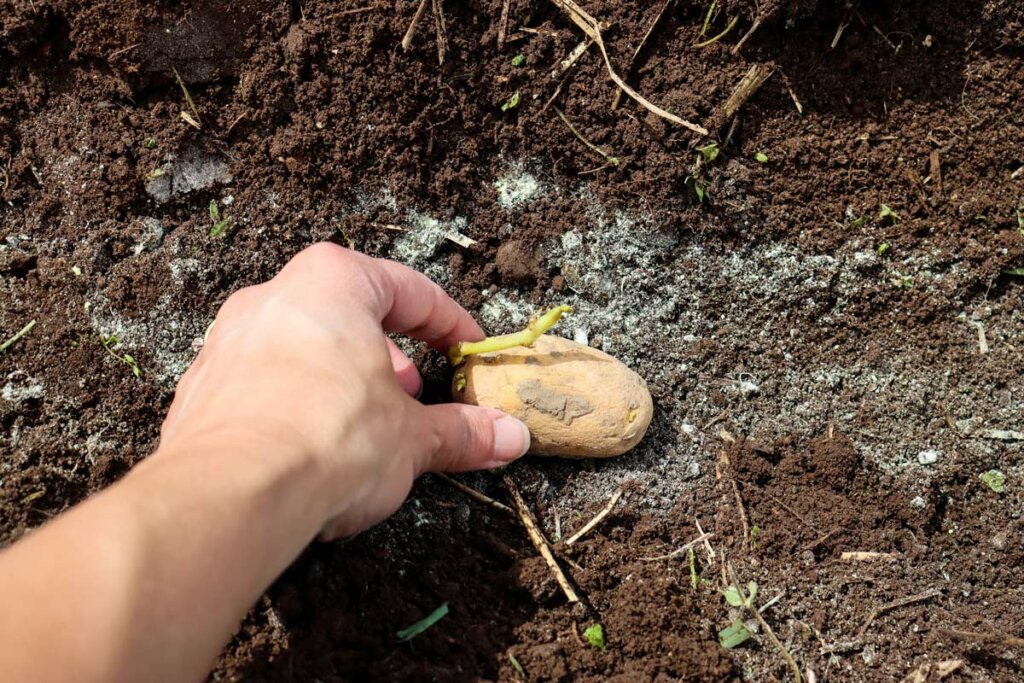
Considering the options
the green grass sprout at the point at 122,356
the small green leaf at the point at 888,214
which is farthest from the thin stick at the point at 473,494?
the small green leaf at the point at 888,214

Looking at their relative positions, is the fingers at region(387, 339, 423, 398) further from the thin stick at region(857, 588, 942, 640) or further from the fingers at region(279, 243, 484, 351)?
the thin stick at region(857, 588, 942, 640)

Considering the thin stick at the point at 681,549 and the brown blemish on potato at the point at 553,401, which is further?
the thin stick at the point at 681,549

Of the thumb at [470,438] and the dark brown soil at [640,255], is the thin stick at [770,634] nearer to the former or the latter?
the dark brown soil at [640,255]

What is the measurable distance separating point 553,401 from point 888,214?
113cm

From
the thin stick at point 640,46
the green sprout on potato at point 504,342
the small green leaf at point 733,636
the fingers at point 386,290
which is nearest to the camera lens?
the fingers at point 386,290

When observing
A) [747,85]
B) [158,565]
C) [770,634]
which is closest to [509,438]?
[770,634]

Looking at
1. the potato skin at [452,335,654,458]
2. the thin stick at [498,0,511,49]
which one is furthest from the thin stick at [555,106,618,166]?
the potato skin at [452,335,654,458]

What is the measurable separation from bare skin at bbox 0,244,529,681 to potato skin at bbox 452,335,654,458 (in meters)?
0.08

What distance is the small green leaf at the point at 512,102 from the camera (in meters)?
2.25

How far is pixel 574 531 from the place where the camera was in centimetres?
210

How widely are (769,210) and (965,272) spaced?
22.8 inches

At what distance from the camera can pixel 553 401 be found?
2.00 m

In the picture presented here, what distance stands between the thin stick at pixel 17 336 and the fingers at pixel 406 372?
96 cm

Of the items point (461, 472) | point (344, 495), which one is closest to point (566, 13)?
point (461, 472)
